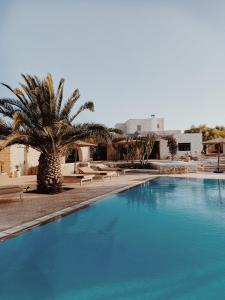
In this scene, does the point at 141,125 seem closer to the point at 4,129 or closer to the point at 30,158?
the point at 30,158

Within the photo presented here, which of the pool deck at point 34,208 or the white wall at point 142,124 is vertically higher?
the white wall at point 142,124

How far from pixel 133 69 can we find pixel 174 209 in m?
12.8

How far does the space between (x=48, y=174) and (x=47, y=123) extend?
2.57 metres

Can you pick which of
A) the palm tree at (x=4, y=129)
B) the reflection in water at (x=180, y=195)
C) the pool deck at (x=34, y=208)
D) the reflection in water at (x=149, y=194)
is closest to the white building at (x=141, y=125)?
the reflection in water at (x=180, y=195)

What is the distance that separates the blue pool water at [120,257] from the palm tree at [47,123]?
433 centimetres

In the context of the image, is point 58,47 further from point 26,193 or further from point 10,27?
point 26,193

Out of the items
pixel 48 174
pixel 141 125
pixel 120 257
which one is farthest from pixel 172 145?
pixel 120 257

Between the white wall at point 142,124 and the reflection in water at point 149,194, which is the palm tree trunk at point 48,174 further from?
the white wall at point 142,124

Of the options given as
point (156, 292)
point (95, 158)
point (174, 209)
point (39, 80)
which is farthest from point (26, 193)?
point (95, 158)

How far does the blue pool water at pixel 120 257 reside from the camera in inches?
173

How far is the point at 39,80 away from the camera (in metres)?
12.1

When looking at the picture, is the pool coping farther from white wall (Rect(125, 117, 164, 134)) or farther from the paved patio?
white wall (Rect(125, 117, 164, 134))

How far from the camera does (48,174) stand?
1270 centimetres

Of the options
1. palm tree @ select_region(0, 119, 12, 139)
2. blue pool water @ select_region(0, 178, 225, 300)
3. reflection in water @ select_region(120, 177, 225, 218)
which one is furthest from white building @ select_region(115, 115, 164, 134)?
blue pool water @ select_region(0, 178, 225, 300)
